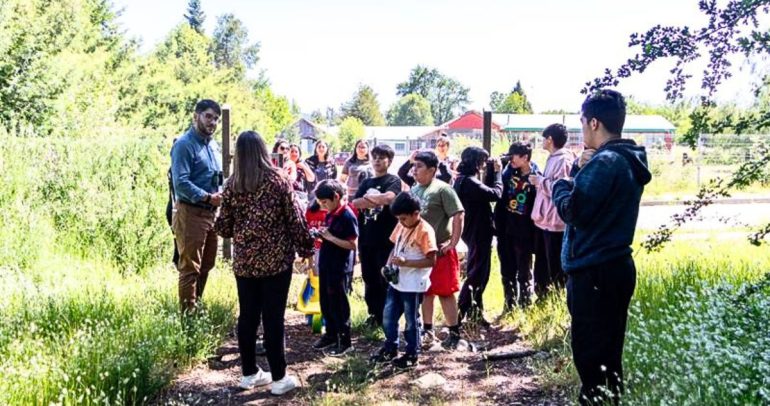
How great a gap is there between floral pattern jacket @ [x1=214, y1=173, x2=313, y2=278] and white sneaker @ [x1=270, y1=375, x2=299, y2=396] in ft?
2.67

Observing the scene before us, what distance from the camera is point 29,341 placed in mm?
4523

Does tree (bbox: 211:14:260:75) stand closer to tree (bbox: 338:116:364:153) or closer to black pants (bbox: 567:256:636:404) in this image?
tree (bbox: 338:116:364:153)

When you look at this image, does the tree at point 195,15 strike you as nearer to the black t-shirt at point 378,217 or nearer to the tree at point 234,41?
the tree at point 234,41

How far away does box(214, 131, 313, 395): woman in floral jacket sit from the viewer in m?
4.43

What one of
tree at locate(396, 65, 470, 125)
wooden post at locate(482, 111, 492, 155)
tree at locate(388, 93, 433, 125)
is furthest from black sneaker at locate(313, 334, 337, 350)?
tree at locate(396, 65, 470, 125)

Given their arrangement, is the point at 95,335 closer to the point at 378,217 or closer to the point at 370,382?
the point at 370,382

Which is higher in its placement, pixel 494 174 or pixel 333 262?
pixel 494 174

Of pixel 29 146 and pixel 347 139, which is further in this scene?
pixel 347 139

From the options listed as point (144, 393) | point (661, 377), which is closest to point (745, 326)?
point (661, 377)

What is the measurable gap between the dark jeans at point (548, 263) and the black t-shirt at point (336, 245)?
6.03 ft

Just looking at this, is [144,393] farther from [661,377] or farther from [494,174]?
[494,174]

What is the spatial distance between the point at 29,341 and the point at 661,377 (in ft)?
13.3

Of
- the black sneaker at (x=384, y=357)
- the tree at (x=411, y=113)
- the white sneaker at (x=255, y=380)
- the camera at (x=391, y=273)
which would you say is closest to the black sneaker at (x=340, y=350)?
the black sneaker at (x=384, y=357)

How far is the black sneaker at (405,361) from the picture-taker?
512cm
